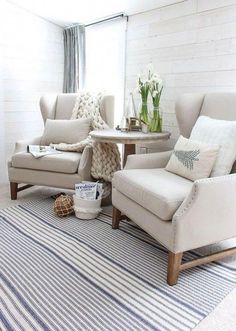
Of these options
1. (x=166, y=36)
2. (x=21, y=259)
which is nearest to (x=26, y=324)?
(x=21, y=259)

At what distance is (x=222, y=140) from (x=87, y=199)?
108 cm

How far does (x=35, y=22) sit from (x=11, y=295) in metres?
2.96

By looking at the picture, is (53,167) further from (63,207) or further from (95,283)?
(95,283)

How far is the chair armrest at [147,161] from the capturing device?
208 centimetres

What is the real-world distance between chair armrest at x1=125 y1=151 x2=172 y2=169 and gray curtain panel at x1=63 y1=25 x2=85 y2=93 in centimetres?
174

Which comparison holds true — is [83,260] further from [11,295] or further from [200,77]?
[200,77]

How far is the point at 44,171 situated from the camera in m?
2.57

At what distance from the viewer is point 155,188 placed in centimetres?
162

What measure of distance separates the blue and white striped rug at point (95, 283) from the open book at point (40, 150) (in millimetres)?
637

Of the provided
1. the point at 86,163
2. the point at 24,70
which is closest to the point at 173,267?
the point at 86,163

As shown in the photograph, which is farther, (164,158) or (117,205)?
(164,158)

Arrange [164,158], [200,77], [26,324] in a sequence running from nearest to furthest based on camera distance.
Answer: [26,324], [164,158], [200,77]

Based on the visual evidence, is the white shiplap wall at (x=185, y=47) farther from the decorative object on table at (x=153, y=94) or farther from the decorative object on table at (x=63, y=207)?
the decorative object on table at (x=63, y=207)

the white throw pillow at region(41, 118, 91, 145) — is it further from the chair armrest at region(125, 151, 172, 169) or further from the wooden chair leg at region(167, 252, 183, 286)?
the wooden chair leg at region(167, 252, 183, 286)
